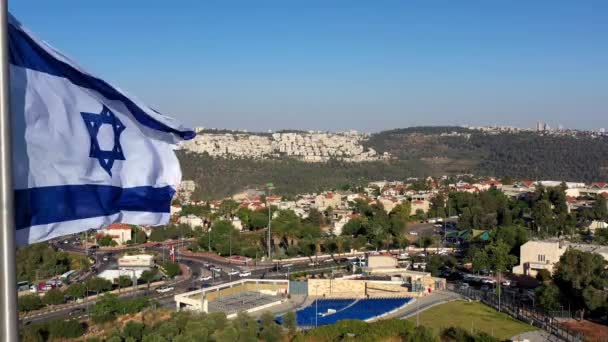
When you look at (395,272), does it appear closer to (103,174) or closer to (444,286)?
(444,286)

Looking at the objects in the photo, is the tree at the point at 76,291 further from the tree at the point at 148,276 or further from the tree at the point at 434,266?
the tree at the point at 434,266

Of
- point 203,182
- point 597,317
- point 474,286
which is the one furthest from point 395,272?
point 203,182

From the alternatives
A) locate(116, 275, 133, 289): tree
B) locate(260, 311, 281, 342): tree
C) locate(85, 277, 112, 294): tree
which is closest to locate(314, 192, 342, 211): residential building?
locate(116, 275, 133, 289): tree

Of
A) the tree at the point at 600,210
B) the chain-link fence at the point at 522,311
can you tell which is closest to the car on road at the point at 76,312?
the chain-link fence at the point at 522,311

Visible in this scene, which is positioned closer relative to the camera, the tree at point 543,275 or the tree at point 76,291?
the tree at point 76,291

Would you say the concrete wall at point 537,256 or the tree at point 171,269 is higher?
the concrete wall at point 537,256

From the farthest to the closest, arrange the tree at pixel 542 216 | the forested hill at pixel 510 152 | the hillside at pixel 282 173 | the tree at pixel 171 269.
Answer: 1. the forested hill at pixel 510 152
2. the hillside at pixel 282 173
3. the tree at pixel 542 216
4. the tree at pixel 171 269

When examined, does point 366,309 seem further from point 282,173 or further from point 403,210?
point 282,173


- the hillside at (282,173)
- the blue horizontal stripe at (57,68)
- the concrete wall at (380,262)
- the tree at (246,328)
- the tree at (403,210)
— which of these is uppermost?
the blue horizontal stripe at (57,68)
